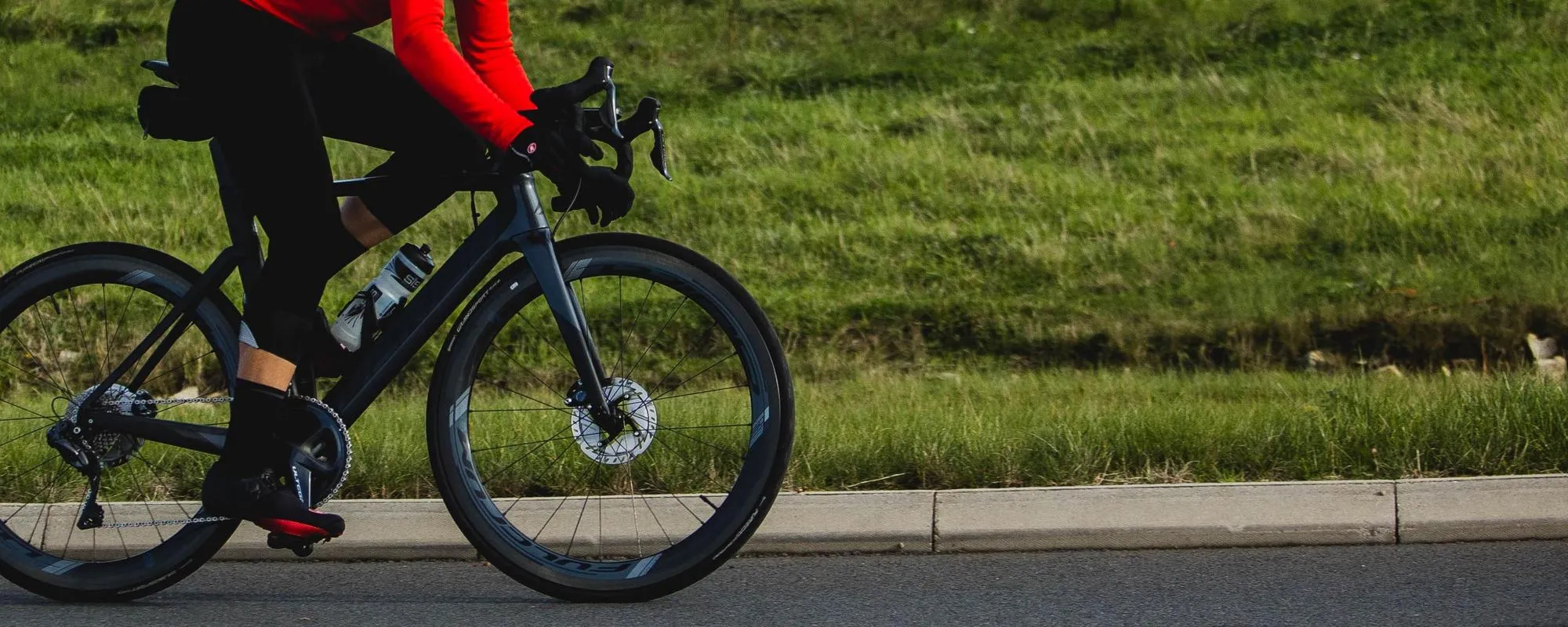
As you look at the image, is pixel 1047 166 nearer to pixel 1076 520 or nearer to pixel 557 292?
pixel 1076 520

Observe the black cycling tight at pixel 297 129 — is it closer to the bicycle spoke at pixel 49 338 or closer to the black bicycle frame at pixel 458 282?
the black bicycle frame at pixel 458 282

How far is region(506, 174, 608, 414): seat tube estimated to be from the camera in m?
3.85

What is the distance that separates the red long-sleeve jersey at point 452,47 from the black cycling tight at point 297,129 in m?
0.06

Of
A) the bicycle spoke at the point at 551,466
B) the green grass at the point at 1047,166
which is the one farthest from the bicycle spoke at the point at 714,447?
the green grass at the point at 1047,166

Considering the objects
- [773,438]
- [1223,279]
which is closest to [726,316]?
[773,438]

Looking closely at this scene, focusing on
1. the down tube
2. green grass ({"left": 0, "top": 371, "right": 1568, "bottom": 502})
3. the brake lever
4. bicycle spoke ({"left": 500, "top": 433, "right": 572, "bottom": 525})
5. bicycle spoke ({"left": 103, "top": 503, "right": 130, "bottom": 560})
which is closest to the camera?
the brake lever

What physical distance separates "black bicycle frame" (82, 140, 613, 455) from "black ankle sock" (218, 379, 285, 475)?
144mm

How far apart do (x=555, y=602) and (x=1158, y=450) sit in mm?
2004

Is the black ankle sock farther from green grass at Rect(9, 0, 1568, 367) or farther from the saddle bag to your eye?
green grass at Rect(9, 0, 1568, 367)

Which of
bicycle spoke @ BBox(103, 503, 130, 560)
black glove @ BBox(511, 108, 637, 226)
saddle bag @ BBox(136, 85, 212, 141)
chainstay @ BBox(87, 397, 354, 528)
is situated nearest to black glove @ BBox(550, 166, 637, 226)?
black glove @ BBox(511, 108, 637, 226)

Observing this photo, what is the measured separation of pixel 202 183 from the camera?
11031 millimetres

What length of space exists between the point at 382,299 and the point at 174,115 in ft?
2.00

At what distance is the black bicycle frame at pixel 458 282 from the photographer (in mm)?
3869

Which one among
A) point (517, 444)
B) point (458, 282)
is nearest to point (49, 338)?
point (517, 444)
